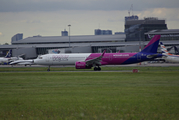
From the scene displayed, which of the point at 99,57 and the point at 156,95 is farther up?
the point at 99,57

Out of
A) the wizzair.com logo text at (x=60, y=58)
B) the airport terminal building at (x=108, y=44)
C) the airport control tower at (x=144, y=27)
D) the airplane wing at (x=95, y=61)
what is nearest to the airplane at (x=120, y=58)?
the airplane wing at (x=95, y=61)

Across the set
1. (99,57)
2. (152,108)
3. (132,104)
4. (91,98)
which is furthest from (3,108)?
(99,57)

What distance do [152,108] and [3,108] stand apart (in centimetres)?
768

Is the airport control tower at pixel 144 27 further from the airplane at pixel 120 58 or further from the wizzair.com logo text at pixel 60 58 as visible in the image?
the wizzair.com logo text at pixel 60 58

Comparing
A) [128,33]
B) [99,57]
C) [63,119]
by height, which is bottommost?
[63,119]

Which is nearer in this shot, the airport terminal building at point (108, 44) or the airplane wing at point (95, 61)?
the airplane wing at point (95, 61)

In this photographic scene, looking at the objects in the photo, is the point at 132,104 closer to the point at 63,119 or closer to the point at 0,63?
the point at 63,119

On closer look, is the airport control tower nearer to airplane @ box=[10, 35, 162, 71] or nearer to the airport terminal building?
the airport terminal building

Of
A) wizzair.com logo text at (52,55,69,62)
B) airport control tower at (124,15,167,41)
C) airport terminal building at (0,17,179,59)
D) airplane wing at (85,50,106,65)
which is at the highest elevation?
airport control tower at (124,15,167,41)

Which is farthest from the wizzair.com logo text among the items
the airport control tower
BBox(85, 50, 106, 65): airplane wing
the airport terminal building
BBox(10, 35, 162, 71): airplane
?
the airport control tower

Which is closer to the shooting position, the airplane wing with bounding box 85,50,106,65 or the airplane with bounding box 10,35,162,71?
the airplane wing with bounding box 85,50,106,65

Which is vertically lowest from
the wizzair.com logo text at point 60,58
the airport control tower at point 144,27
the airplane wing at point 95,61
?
the airplane wing at point 95,61

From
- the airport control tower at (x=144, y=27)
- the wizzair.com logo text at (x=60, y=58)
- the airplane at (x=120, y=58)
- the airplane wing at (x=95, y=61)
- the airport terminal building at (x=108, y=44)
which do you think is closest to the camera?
the airplane wing at (x=95, y=61)

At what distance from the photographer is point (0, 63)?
267 ft
